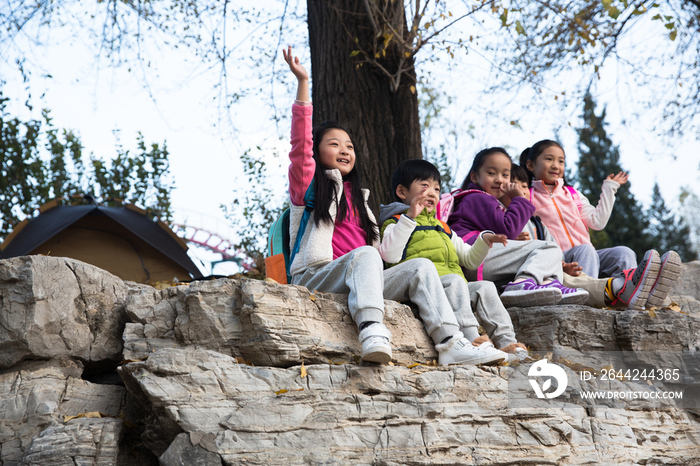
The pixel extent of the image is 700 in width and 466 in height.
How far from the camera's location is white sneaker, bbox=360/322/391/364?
312 centimetres

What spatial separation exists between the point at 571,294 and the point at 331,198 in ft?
6.14

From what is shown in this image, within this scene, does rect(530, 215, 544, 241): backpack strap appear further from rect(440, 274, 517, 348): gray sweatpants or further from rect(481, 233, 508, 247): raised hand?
rect(440, 274, 517, 348): gray sweatpants

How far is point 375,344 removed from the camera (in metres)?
3.12

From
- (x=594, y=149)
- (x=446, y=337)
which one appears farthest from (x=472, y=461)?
(x=594, y=149)

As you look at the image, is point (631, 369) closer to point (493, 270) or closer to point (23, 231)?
point (493, 270)

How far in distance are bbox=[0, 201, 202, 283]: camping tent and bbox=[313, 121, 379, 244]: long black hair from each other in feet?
10.5

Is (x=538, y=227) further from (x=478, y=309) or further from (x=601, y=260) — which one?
(x=478, y=309)

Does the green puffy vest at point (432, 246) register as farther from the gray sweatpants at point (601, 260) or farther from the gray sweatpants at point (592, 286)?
the gray sweatpants at point (601, 260)

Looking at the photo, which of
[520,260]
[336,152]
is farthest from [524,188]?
[336,152]

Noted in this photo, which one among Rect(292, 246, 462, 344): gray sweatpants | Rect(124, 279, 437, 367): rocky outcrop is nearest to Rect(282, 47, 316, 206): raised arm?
Rect(292, 246, 462, 344): gray sweatpants

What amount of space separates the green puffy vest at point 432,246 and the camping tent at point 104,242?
3.49m

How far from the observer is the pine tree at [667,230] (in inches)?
1273

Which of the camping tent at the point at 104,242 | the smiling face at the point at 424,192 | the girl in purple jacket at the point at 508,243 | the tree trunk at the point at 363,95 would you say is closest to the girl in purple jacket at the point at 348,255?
the smiling face at the point at 424,192

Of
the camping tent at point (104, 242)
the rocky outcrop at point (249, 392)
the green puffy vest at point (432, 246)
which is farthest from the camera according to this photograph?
the camping tent at point (104, 242)
